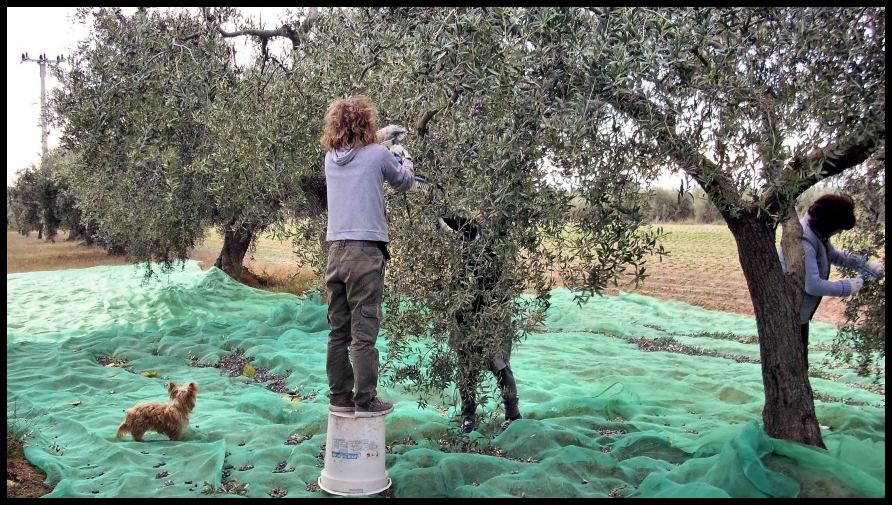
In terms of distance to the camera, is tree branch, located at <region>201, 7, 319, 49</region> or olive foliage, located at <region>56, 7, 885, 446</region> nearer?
olive foliage, located at <region>56, 7, 885, 446</region>

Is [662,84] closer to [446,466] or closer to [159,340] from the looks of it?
[446,466]

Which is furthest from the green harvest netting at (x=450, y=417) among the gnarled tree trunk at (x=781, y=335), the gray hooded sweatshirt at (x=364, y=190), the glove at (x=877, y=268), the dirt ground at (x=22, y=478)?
the gray hooded sweatshirt at (x=364, y=190)

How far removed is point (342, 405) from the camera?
16.9 ft

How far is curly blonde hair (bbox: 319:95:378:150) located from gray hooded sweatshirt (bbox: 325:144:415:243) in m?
0.07

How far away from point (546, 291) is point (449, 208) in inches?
36.7

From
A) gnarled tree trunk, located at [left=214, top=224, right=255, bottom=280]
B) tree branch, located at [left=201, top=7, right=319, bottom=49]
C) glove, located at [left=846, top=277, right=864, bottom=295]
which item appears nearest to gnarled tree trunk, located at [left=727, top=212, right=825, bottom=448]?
glove, located at [left=846, top=277, right=864, bottom=295]

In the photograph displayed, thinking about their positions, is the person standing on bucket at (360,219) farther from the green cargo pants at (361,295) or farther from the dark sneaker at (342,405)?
the dark sneaker at (342,405)

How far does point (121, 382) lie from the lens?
31.2ft

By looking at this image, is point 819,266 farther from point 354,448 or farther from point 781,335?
point 354,448

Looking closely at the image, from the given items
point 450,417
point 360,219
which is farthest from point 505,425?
point 360,219

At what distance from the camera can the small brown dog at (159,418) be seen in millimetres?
6848

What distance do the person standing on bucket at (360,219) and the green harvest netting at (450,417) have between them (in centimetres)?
114

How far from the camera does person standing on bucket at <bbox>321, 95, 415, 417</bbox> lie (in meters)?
4.83

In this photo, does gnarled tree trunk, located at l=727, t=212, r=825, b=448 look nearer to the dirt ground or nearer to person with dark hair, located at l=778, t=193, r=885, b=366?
person with dark hair, located at l=778, t=193, r=885, b=366
